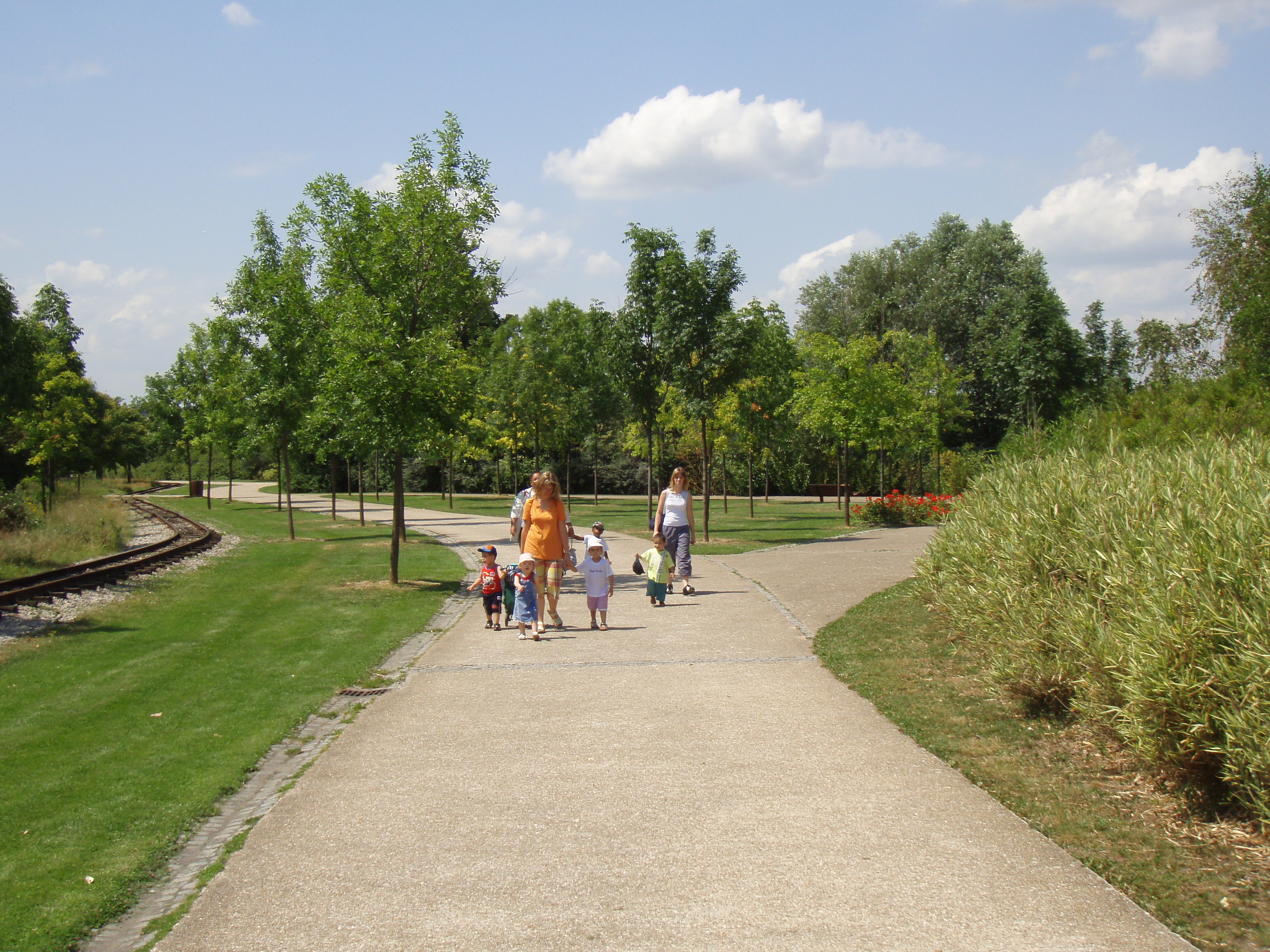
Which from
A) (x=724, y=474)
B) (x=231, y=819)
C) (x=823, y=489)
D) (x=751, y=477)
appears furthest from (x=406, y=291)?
(x=823, y=489)

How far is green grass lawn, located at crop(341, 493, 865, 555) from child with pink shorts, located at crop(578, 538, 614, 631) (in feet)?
27.8

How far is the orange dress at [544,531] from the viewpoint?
35.5 feet

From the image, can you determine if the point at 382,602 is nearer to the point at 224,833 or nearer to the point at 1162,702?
the point at 224,833

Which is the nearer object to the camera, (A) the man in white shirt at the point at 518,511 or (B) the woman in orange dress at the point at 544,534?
(B) the woman in orange dress at the point at 544,534

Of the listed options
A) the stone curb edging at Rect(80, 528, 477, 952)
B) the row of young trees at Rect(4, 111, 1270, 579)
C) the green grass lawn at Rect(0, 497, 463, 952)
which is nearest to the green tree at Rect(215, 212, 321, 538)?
the row of young trees at Rect(4, 111, 1270, 579)

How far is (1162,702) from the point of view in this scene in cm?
482

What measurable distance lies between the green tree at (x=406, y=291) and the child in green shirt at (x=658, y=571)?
13.7 ft

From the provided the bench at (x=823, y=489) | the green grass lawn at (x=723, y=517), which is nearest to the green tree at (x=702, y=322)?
the green grass lawn at (x=723, y=517)

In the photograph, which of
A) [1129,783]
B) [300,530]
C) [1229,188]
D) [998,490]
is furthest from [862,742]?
[1229,188]

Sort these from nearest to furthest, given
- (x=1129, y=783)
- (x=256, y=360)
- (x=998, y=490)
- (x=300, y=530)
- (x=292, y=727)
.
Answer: (x=1129, y=783), (x=292, y=727), (x=998, y=490), (x=256, y=360), (x=300, y=530)

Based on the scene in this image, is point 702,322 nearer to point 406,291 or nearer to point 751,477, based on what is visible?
point 406,291

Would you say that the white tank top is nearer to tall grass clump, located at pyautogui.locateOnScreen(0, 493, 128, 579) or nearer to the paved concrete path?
the paved concrete path

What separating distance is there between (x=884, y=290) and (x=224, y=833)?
5968 centimetres

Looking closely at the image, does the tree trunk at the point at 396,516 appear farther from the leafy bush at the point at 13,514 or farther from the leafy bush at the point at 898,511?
the leafy bush at the point at 898,511
